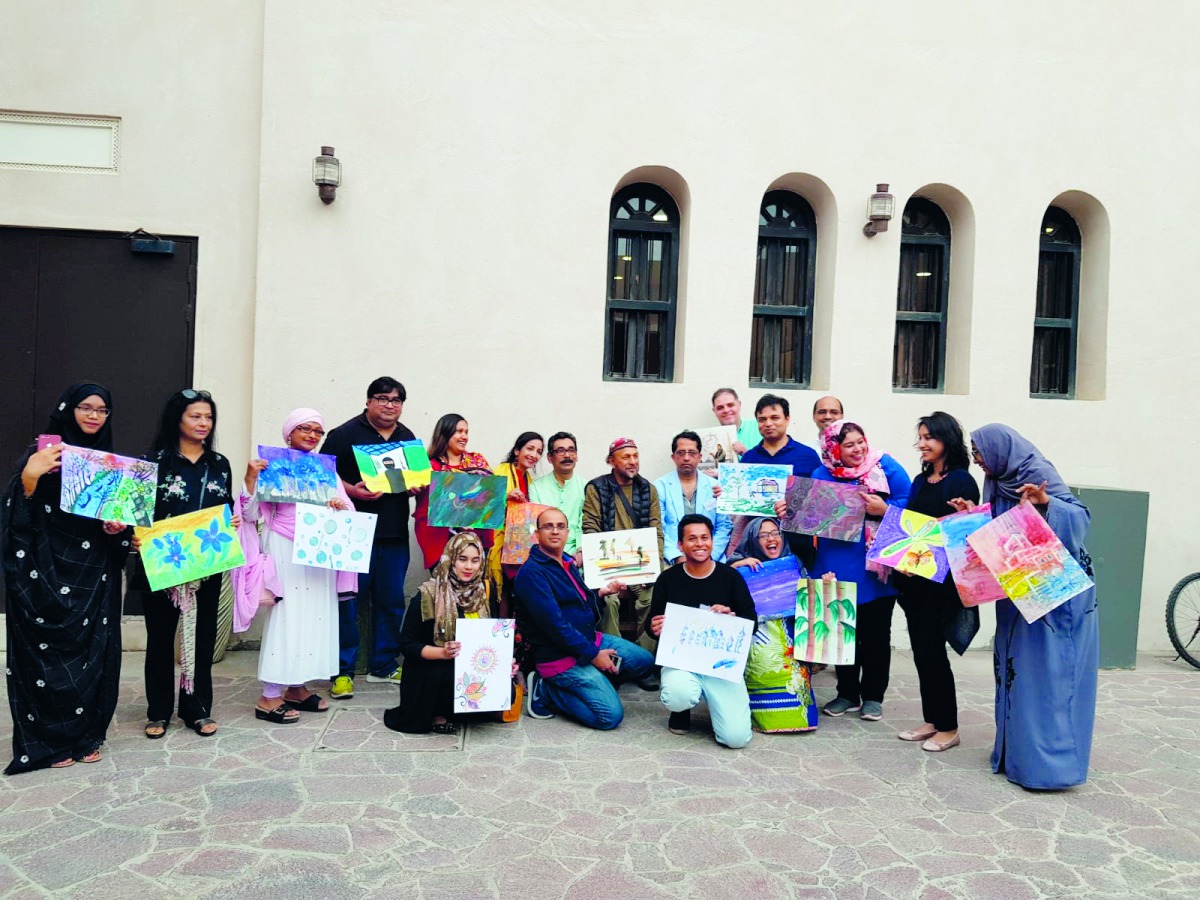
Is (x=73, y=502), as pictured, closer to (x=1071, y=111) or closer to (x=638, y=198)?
(x=638, y=198)

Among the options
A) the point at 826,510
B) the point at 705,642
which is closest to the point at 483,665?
the point at 705,642

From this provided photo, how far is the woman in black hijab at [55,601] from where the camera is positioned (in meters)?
4.44

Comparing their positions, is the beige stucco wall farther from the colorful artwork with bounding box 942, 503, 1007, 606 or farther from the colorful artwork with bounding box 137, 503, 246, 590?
the colorful artwork with bounding box 942, 503, 1007, 606

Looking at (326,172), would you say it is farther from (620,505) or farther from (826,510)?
(826,510)

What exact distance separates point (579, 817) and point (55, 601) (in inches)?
111

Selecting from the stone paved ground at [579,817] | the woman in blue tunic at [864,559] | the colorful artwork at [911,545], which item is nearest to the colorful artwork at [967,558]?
the colorful artwork at [911,545]

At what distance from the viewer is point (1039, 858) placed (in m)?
3.93

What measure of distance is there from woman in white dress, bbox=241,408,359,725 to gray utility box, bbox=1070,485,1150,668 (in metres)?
6.03

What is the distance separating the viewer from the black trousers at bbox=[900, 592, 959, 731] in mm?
5227

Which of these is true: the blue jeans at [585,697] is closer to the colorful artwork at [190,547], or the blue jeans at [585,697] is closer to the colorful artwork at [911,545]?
the colorful artwork at [911,545]

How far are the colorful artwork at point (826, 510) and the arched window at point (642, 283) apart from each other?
233 centimetres

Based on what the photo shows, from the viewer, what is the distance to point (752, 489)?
6.00 metres

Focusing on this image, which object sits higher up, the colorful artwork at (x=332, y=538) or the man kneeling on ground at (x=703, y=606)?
the colorful artwork at (x=332, y=538)

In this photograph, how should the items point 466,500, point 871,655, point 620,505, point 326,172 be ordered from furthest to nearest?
point 326,172 < point 620,505 < point 466,500 < point 871,655
